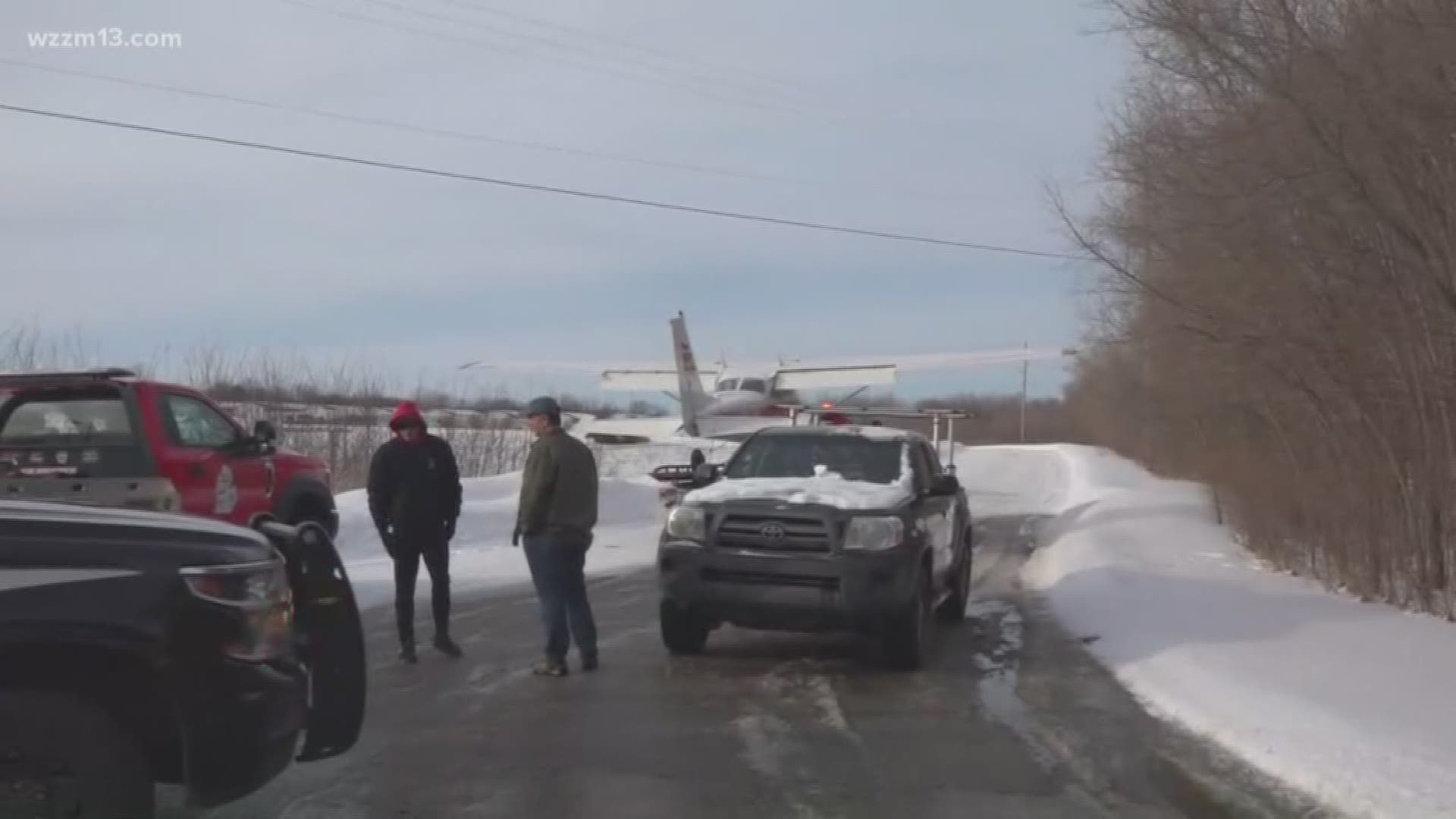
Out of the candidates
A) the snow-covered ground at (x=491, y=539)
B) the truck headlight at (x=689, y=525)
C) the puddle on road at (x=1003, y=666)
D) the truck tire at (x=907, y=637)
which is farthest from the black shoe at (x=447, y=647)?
the puddle on road at (x=1003, y=666)

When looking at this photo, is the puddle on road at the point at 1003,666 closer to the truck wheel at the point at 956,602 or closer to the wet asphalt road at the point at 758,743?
the wet asphalt road at the point at 758,743

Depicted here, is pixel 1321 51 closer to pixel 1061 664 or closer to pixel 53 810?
pixel 1061 664

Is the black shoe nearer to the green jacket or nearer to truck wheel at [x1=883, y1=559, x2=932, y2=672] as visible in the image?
the green jacket

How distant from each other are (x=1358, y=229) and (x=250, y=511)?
30.7 feet

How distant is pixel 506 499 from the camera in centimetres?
2312

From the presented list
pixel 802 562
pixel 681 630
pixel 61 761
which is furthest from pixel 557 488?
pixel 61 761

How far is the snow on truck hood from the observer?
32.8 ft

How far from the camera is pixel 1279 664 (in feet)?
31.3

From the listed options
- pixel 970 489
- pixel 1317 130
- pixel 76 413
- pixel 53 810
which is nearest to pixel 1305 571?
pixel 1317 130

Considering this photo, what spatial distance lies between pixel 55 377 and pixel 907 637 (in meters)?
6.26

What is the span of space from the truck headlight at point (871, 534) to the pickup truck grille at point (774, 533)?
173 millimetres

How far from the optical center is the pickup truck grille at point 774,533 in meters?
9.86

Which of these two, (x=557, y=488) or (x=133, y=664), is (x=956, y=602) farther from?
(x=133, y=664)

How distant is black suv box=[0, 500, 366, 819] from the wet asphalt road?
4.13 feet
